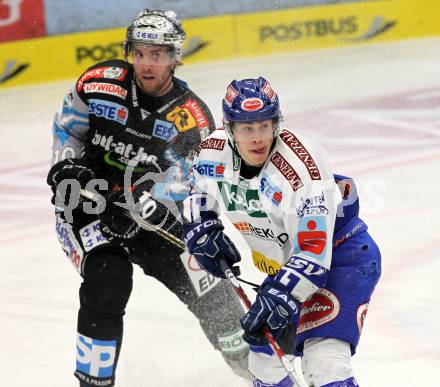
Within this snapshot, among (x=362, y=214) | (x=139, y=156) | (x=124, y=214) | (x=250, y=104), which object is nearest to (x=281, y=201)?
(x=250, y=104)

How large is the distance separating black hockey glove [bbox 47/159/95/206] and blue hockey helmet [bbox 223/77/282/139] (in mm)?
969

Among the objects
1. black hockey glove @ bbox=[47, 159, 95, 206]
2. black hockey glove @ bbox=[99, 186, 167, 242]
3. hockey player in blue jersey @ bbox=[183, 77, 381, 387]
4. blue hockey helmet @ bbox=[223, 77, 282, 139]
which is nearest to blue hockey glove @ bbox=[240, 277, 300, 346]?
hockey player in blue jersey @ bbox=[183, 77, 381, 387]

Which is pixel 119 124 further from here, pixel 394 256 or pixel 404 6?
pixel 404 6

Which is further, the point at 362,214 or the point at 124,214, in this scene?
the point at 362,214

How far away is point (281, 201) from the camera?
365 cm

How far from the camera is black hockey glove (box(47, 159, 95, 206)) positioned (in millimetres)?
4454

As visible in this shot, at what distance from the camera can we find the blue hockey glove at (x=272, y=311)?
3445 mm

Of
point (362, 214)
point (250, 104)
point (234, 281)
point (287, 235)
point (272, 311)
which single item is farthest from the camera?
point (362, 214)

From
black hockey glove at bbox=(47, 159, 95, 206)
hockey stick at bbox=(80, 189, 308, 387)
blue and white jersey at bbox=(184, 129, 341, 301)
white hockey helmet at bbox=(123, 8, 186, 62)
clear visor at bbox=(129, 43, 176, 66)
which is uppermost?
white hockey helmet at bbox=(123, 8, 186, 62)

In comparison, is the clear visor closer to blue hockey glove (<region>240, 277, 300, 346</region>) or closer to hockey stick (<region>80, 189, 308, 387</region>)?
hockey stick (<region>80, 189, 308, 387</region>)

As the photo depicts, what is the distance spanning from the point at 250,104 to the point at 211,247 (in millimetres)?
575

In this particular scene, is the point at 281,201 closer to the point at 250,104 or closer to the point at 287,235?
the point at 287,235

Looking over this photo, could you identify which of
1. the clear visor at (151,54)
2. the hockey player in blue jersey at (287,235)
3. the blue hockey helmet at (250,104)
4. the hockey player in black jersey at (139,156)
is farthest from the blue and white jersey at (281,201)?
the clear visor at (151,54)

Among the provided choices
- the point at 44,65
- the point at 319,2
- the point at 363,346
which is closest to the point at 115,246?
the point at 363,346
